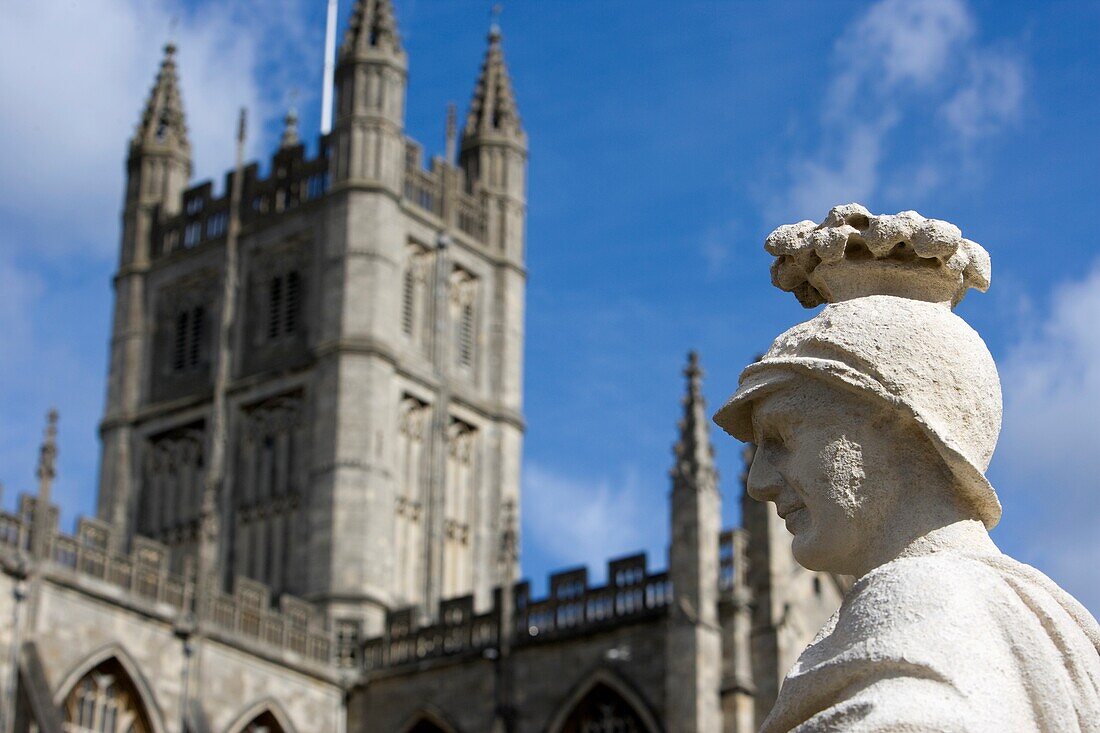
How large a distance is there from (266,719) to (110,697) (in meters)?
2.67

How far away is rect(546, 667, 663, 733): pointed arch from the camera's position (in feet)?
85.4

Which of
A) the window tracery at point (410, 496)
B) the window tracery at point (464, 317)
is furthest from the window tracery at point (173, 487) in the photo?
the window tracery at point (464, 317)

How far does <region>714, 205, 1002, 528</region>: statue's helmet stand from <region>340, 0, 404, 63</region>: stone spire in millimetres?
32577

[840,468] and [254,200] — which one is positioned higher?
[254,200]

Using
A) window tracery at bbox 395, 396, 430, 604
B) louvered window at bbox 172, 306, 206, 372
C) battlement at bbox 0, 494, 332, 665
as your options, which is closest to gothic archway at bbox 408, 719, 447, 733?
battlement at bbox 0, 494, 332, 665

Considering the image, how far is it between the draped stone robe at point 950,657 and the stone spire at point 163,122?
36.4 metres

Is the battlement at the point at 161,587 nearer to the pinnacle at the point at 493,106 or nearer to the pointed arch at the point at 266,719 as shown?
the pointed arch at the point at 266,719

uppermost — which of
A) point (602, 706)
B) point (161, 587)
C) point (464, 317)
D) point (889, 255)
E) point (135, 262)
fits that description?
point (135, 262)

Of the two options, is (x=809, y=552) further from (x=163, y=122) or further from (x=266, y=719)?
(x=163, y=122)

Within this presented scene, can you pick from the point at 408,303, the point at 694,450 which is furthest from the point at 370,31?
the point at 694,450

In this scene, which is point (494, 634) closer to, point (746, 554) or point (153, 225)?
point (746, 554)

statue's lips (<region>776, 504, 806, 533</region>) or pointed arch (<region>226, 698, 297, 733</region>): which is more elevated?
pointed arch (<region>226, 698, 297, 733</region>)

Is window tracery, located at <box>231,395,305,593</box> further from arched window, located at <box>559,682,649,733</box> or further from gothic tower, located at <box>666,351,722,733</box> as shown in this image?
gothic tower, located at <box>666,351,722,733</box>

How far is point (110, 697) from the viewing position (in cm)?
2497
